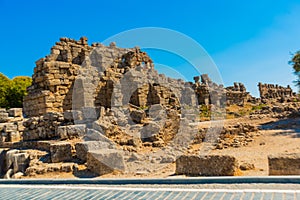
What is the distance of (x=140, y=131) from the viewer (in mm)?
11078

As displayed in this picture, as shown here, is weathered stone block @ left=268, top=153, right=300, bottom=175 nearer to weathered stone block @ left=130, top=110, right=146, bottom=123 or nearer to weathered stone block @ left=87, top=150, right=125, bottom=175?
weathered stone block @ left=87, top=150, right=125, bottom=175

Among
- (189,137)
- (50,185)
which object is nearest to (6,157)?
(50,185)

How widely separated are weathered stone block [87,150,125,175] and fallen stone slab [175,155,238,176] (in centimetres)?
172

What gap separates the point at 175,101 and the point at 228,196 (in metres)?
15.8

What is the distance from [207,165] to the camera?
6.44 m

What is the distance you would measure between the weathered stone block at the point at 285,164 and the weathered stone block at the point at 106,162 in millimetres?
3832

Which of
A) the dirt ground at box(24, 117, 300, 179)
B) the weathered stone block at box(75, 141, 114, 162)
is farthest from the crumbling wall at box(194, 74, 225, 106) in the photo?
the weathered stone block at box(75, 141, 114, 162)

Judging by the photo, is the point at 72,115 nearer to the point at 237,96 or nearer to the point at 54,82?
the point at 54,82

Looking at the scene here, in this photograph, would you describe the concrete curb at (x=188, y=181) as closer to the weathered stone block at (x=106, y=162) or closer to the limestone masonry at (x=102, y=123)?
the limestone masonry at (x=102, y=123)

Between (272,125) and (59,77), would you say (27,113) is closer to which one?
(59,77)

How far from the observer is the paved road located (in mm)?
3775

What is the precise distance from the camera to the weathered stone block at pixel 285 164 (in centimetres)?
536

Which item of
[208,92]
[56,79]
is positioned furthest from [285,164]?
[208,92]

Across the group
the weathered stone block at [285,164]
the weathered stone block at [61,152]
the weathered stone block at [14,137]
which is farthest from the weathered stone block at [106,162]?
the weathered stone block at [14,137]
